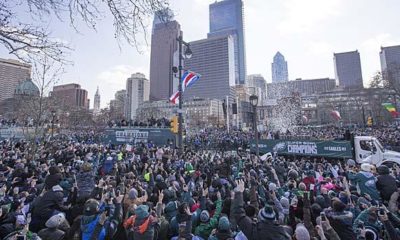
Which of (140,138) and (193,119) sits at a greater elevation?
(193,119)

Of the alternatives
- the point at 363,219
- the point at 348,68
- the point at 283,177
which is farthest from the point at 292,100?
the point at 348,68

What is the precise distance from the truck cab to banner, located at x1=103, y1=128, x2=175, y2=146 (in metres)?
15.0

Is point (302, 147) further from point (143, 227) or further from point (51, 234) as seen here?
point (51, 234)

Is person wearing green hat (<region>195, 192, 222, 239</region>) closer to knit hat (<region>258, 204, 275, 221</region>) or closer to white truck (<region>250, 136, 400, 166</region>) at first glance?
knit hat (<region>258, 204, 275, 221</region>)

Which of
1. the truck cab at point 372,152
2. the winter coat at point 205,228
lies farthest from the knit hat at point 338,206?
the truck cab at point 372,152

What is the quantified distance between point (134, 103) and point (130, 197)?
6124 inches

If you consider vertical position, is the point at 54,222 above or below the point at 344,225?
above

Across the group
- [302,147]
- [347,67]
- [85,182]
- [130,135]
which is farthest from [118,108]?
[347,67]

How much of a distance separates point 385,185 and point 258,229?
4.57 metres

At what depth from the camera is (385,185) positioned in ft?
18.6

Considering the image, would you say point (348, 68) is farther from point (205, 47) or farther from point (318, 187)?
point (318, 187)

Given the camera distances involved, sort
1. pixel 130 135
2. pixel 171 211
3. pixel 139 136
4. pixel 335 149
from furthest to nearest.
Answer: pixel 130 135, pixel 139 136, pixel 335 149, pixel 171 211

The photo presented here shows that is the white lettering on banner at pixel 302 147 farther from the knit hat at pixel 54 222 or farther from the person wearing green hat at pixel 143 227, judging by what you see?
the knit hat at pixel 54 222

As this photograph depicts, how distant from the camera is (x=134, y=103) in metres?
153
